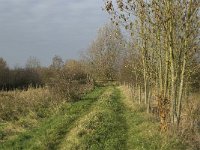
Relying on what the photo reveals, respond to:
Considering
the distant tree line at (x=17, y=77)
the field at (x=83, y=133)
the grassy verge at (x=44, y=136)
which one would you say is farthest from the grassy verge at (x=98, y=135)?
the distant tree line at (x=17, y=77)

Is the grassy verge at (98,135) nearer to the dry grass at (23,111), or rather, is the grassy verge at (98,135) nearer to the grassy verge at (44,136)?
the grassy verge at (44,136)

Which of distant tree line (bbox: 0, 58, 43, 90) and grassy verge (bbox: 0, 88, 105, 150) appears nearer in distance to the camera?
grassy verge (bbox: 0, 88, 105, 150)

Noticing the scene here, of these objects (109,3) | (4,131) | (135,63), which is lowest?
(4,131)

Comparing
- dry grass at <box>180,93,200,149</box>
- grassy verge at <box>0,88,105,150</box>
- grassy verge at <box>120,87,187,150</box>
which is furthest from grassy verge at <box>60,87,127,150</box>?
dry grass at <box>180,93,200,149</box>

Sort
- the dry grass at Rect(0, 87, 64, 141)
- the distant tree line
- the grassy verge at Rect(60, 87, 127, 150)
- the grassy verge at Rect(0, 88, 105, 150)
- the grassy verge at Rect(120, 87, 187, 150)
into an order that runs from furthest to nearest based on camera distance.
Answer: the distant tree line, the dry grass at Rect(0, 87, 64, 141), the grassy verge at Rect(0, 88, 105, 150), the grassy verge at Rect(60, 87, 127, 150), the grassy verge at Rect(120, 87, 187, 150)

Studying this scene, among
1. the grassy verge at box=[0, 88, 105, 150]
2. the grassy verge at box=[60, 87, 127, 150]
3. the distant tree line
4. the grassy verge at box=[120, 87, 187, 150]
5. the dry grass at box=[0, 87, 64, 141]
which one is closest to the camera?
the grassy verge at box=[120, 87, 187, 150]

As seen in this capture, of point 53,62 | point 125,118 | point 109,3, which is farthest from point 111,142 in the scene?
point 53,62

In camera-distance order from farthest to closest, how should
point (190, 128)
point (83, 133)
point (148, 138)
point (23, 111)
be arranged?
point (23, 111) → point (190, 128) → point (83, 133) → point (148, 138)

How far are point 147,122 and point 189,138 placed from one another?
10.8ft

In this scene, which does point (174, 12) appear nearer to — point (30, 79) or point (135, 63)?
point (135, 63)

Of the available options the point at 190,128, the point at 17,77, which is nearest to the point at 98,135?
the point at 190,128

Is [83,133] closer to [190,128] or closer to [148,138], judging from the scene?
[148,138]

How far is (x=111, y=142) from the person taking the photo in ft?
43.4

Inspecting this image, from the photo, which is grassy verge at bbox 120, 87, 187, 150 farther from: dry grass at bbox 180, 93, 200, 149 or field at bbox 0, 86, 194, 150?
dry grass at bbox 180, 93, 200, 149
